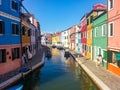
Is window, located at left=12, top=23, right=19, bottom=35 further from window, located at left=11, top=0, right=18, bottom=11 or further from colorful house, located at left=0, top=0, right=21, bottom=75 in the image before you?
window, located at left=11, top=0, right=18, bottom=11

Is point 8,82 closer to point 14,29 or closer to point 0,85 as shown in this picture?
point 0,85

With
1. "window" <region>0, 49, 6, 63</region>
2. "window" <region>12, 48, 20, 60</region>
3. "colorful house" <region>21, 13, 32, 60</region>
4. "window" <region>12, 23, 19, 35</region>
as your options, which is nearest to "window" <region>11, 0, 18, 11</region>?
"window" <region>12, 23, 19, 35</region>

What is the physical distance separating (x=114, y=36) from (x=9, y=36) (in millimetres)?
12004

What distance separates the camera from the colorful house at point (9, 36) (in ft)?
68.4

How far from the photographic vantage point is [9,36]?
22609 mm

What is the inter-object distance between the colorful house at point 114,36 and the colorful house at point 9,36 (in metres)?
11.6

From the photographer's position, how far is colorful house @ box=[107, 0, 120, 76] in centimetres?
2066

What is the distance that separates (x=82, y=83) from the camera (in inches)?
836

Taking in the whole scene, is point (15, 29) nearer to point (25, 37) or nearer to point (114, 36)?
point (25, 37)

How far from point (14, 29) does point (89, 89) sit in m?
11.8

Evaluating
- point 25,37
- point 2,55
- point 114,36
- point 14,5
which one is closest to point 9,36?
point 2,55

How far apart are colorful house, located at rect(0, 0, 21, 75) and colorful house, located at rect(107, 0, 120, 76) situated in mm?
11618

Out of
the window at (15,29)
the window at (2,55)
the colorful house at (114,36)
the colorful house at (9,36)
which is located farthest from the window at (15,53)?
the colorful house at (114,36)

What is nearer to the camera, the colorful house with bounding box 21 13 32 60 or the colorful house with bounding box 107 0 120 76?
the colorful house with bounding box 107 0 120 76
